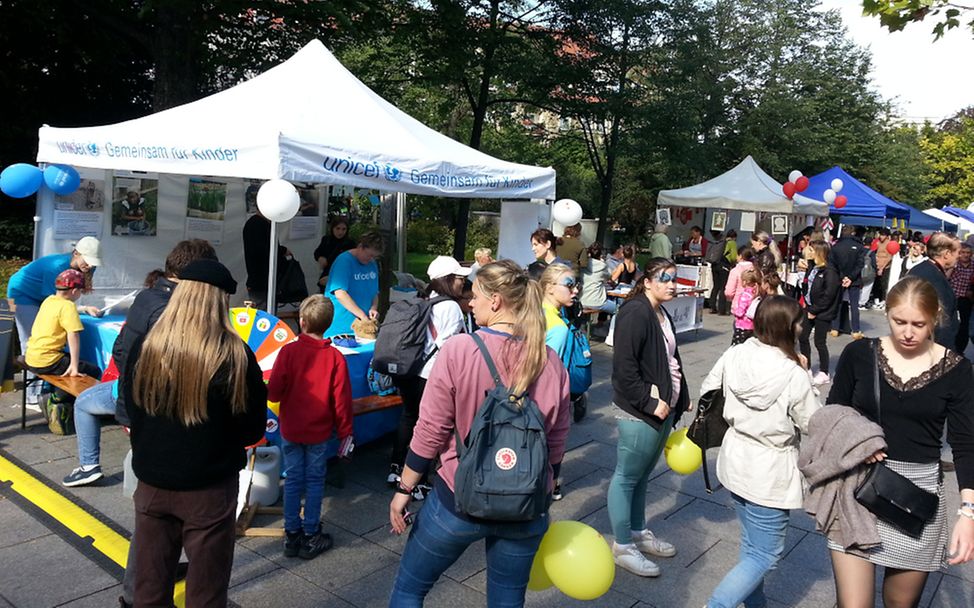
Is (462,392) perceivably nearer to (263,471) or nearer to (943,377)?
(943,377)

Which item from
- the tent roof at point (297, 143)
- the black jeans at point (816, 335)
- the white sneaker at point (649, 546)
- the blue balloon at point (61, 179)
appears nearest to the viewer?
the white sneaker at point (649, 546)

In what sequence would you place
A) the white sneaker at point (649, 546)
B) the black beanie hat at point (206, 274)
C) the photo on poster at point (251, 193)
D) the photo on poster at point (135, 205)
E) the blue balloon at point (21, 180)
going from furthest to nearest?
the photo on poster at point (251, 193) → the photo on poster at point (135, 205) → the blue balloon at point (21, 180) → the white sneaker at point (649, 546) → the black beanie hat at point (206, 274)

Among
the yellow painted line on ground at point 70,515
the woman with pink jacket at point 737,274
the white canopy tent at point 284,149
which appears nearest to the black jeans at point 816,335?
the woman with pink jacket at point 737,274

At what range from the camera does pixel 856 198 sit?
20.2 metres

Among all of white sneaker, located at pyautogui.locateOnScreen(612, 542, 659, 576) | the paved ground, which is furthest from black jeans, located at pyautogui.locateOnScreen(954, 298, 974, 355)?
white sneaker, located at pyautogui.locateOnScreen(612, 542, 659, 576)

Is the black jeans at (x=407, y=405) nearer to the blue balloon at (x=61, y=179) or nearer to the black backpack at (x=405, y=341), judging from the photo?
the black backpack at (x=405, y=341)

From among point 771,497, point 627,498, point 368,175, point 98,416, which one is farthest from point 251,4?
point 771,497

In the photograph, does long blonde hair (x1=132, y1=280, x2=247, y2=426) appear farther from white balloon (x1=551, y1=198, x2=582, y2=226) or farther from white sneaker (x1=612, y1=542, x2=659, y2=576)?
white balloon (x1=551, y1=198, x2=582, y2=226)

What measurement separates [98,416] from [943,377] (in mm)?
4683

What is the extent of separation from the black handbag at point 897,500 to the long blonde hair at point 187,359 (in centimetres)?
227

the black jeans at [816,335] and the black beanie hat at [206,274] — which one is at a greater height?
the black beanie hat at [206,274]

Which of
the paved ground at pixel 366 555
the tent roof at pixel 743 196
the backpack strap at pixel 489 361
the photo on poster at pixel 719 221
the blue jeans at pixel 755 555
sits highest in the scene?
the tent roof at pixel 743 196

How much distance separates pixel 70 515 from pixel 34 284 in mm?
2715

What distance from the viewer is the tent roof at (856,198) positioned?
1981cm
